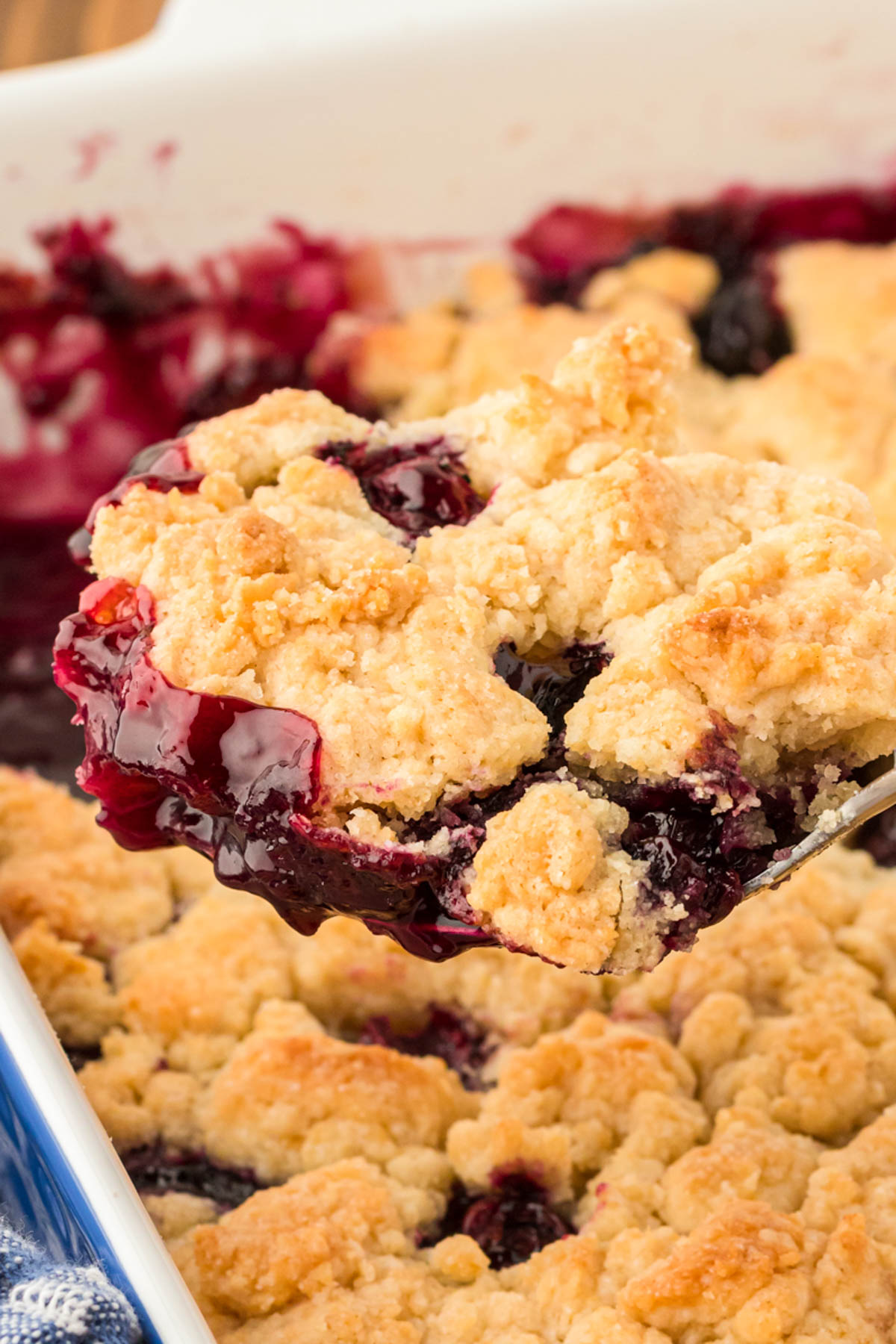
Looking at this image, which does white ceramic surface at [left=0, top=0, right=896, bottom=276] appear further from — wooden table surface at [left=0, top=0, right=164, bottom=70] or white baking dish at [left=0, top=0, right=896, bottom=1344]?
wooden table surface at [left=0, top=0, right=164, bottom=70]

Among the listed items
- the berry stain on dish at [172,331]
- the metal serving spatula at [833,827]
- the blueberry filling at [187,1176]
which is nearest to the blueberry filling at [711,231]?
the berry stain on dish at [172,331]

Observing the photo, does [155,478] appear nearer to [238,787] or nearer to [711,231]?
[238,787]

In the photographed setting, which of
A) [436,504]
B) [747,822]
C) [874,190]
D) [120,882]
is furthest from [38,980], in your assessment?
[874,190]

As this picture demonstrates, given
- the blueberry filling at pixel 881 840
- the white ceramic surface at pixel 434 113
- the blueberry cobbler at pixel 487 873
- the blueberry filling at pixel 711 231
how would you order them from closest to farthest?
→ 1. the blueberry cobbler at pixel 487 873
2. the blueberry filling at pixel 881 840
3. the white ceramic surface at pixel 434 113
4. the blueberry filling at pixel 711 231

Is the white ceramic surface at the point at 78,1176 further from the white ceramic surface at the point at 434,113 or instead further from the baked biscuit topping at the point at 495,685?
the white ceramic surface at the point at 434,113

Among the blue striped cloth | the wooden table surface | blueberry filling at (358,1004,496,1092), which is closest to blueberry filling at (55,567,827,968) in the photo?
the blue striped cloth

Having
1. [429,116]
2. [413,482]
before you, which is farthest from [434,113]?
[413,482]
